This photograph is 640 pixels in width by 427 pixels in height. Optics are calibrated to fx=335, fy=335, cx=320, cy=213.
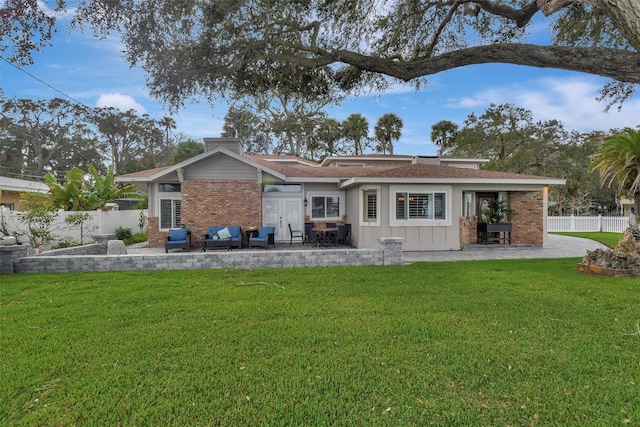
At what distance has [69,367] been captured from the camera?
3.72 m

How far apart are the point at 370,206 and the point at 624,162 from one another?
7.51 meters

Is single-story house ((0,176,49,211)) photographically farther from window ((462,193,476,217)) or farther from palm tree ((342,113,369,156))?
palm tree ((342,113,369,156))

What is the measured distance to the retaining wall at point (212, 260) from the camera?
29.4 feet

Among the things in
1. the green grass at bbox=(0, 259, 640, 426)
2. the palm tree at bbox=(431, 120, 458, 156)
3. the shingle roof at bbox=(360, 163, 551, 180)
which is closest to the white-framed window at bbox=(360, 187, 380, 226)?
the shingle roof at bbox=(360, 163, 551, 180)

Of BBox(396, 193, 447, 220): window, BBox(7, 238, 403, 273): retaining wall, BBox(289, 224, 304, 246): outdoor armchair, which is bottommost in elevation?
BBox(7, 238, 403, 273): retaining wall

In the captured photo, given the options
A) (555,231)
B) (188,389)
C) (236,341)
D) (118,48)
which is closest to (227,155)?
(118,48)

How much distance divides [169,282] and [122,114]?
41.1 m

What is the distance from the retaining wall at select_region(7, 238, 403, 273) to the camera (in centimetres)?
896

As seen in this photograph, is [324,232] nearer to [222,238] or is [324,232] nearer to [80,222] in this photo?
[222,238]

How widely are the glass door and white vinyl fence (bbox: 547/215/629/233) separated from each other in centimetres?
1843

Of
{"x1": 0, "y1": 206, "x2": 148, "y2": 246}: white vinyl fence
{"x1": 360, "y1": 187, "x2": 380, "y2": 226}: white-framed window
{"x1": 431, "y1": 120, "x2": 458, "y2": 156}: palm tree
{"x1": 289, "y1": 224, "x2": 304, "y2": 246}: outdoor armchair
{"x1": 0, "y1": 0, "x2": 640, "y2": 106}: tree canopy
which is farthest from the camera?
{"x1": 431, "y1": 120, "x2": 458, "y2": 156}: palm tree

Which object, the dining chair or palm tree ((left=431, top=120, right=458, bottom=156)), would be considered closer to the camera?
the dining chair

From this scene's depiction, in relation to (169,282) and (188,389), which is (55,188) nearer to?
(169,282)

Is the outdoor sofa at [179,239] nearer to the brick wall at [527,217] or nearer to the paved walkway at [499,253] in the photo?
the paved walkway at [499,253]
